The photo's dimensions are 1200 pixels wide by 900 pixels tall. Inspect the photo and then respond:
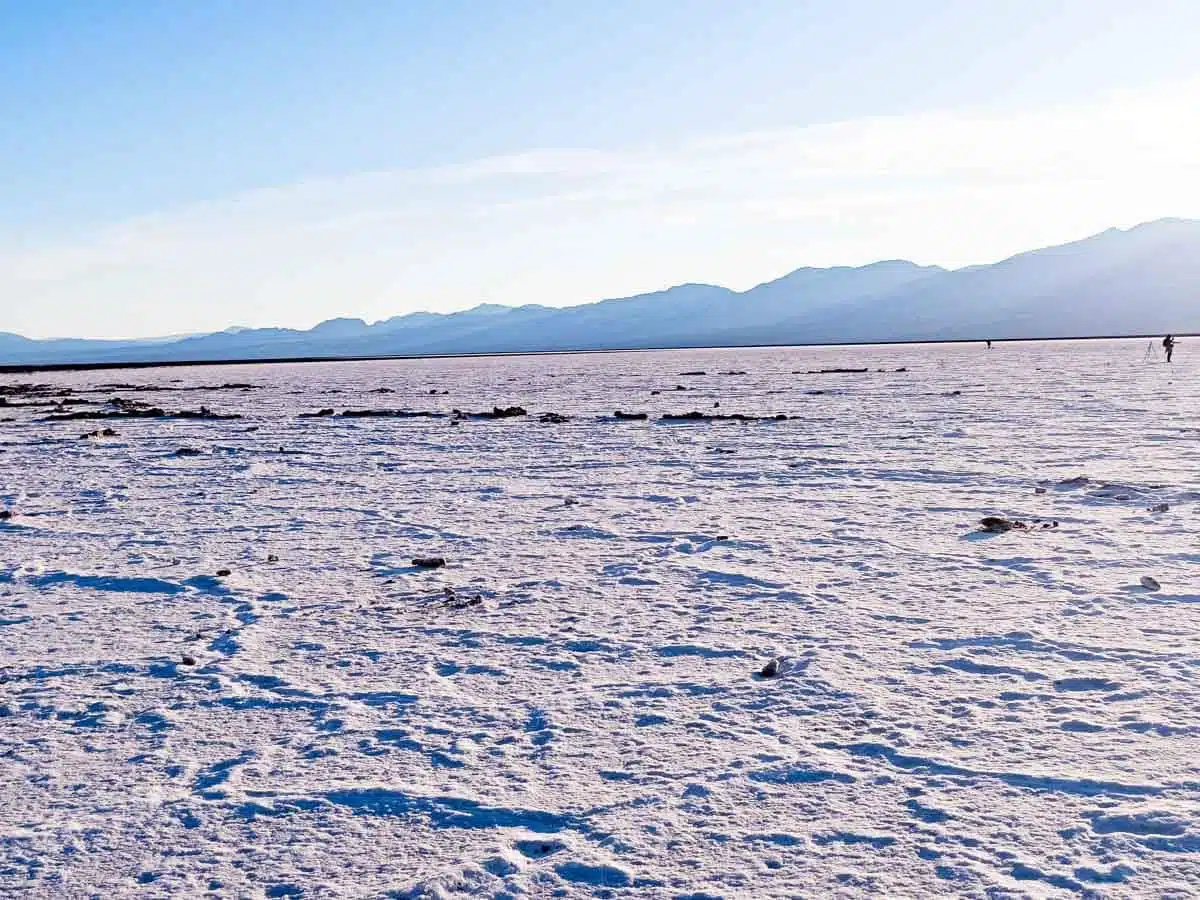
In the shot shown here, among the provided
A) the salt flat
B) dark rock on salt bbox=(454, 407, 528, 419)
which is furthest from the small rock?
dark rock on salt bbox=(454, 407, 528, 419)

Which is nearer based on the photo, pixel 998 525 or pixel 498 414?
pixel 998 525

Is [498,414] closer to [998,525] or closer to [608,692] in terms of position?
[998,525]

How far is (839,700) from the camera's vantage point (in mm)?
5344

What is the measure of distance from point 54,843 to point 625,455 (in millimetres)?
12914

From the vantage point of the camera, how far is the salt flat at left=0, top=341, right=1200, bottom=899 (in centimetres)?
382

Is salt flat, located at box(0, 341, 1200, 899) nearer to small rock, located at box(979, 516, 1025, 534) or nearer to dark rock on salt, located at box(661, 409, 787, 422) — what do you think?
small rock, located at box(979, 516, 1025, 534)

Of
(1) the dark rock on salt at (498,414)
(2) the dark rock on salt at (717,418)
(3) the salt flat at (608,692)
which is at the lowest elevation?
(3) the salt flat at (608,692)

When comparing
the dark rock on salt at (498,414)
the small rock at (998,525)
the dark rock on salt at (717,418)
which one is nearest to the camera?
the small rock at (998,525)

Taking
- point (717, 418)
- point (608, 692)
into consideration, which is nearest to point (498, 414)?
point (717, 418)

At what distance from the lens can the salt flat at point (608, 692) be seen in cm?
382

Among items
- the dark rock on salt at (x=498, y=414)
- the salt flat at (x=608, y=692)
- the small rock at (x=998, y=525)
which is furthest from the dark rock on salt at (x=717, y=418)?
the small rock at (x=998, y=525)

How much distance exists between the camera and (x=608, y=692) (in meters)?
5.57

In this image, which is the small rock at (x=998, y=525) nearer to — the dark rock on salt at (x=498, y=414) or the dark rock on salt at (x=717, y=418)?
the dark rock on salt at (x=717, y=418)

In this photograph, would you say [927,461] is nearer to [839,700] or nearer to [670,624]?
[670,624]
